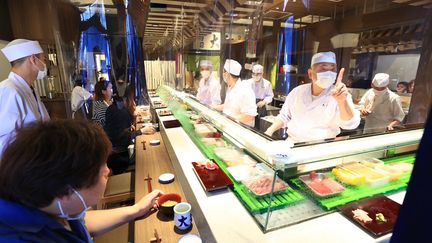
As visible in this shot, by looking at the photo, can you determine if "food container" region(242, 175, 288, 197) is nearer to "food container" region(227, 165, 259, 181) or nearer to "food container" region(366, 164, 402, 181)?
"food container" region(227, 165, 259, 181)

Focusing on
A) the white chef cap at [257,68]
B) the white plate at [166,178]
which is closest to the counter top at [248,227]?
the white plate at [166,178]

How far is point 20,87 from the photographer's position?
2.37 metres

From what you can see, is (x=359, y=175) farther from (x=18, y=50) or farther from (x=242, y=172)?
(x=18, y=50)

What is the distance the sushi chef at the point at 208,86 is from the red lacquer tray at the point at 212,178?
9.23 ft

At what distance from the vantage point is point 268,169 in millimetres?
1188

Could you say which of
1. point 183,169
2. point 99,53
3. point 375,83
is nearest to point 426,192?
point 183,169

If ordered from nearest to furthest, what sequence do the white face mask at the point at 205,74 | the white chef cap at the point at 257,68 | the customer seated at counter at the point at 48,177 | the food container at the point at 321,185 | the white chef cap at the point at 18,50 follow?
the customer seated at counter at the point at 48,177 < the food container at the point at 321,185 < the white chef cap at the point at 18,50 < the white face mask at the point at 205,74 < the white chef cap at the point at 257,68

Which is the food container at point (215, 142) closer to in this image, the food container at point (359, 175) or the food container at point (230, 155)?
the food container at point (230, 155)

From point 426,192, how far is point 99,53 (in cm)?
420

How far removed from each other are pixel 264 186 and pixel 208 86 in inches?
137

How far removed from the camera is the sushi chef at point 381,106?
3.88 metres

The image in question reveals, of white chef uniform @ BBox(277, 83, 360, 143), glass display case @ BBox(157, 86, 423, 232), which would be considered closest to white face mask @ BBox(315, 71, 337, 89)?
white chef uniform @ BBox(277, 83, 360, 143)

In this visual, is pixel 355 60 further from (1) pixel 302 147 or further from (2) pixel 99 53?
(2) pixel 99 53

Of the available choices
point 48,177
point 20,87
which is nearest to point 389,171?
point 48,177
